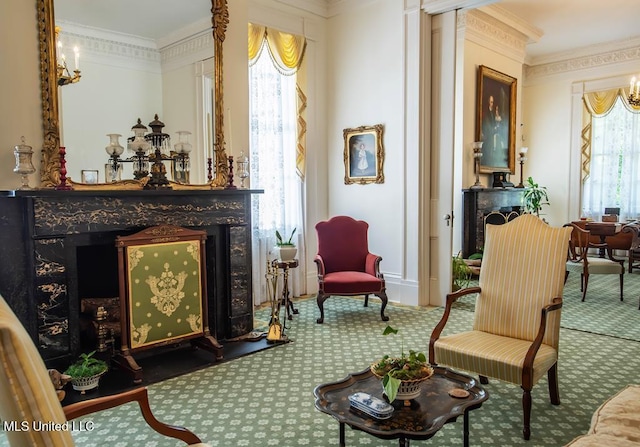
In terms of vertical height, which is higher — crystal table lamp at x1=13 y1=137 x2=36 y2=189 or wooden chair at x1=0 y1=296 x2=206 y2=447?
crystal table lamp at x1=13 y1=137 x2=36 y2=189

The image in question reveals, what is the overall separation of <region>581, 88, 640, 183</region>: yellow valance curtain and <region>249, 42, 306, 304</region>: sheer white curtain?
6.00 meters

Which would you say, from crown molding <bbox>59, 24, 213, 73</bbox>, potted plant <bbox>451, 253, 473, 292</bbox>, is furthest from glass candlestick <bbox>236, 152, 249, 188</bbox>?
potted plant <bbox>451, 253, 473, 292</bbox>

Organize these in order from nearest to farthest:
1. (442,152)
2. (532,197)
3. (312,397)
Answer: (312,397), (442,152), (532,197)

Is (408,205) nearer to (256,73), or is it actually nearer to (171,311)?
(256,73)

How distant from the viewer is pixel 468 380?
7.73ft

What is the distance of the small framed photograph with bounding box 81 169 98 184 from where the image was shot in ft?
11.7

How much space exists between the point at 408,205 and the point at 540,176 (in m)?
5.22

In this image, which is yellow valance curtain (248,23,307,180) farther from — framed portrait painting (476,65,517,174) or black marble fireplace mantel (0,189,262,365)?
framed portrait painting (476,65,517,174)

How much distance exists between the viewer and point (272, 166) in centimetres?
571

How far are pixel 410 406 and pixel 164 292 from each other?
234cm

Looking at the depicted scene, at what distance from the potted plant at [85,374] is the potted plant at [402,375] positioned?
2.03m

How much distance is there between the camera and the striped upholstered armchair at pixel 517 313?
268 cm

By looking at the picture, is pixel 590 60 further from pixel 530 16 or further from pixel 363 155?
pixel 363 155

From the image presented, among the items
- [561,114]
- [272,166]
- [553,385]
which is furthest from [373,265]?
[561,114]
